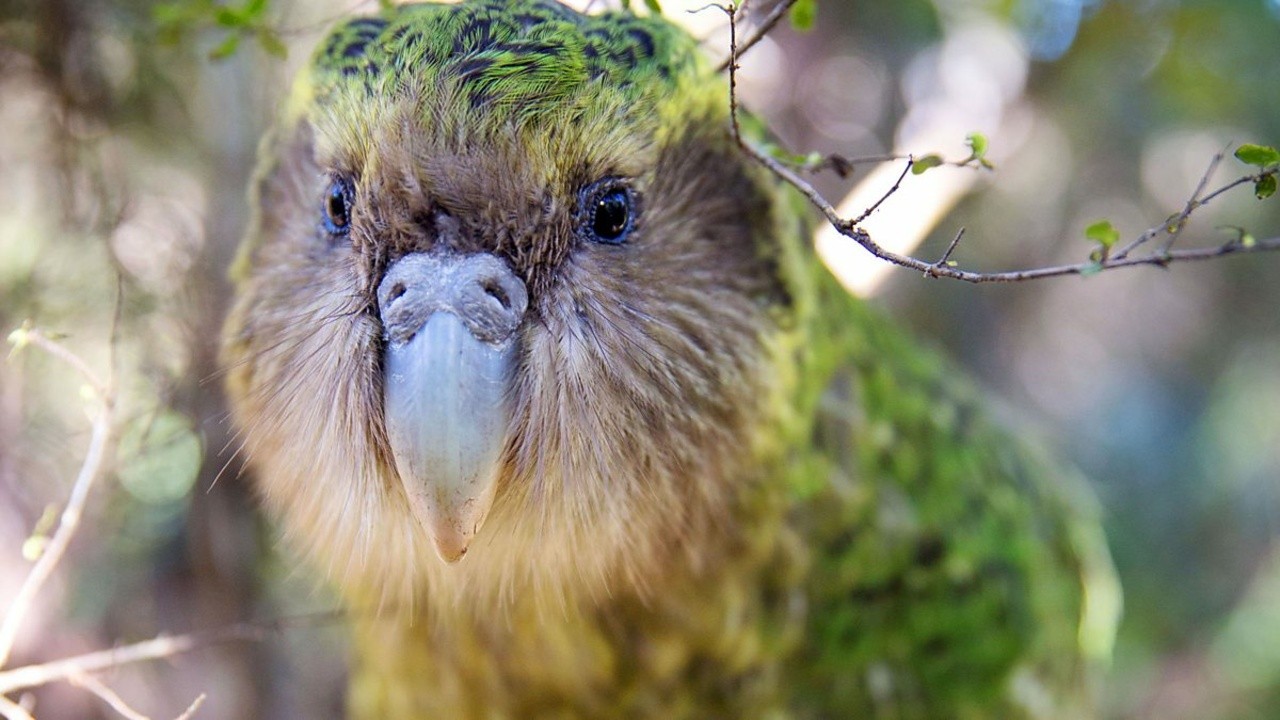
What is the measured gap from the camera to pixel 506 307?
1230 millimetres

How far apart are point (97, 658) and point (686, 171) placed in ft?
3.85

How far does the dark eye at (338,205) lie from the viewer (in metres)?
1.38

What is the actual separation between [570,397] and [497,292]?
17 cm

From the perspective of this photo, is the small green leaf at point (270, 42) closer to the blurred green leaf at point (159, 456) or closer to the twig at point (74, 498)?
the twig at point (74, 498)

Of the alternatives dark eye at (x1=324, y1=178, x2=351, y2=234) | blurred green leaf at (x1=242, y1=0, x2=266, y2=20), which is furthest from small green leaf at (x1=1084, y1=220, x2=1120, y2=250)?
blurred green leaf at (x1=242, y1=0, x2=266, y2=20)

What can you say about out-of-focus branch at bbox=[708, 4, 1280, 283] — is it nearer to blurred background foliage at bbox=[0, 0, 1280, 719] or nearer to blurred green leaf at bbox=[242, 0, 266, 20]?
blurred background foliage at bbox=[0, 0, 1280, 719]

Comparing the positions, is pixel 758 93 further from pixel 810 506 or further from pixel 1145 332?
pixel 1145 332

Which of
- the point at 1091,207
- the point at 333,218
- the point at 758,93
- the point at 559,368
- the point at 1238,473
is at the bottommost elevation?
the point at 559,368

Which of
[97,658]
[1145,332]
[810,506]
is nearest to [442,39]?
[810,506]

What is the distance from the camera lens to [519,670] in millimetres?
1717

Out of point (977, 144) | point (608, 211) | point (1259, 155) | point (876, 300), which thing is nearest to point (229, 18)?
point (608, 211)

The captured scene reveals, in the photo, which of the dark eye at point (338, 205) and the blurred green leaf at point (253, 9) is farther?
the blurred green leaf at point (253, 9)

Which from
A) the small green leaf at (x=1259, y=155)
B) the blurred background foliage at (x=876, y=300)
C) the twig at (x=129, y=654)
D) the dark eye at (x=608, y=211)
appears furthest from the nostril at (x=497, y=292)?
the small green leaf at (x=1259, y=155)

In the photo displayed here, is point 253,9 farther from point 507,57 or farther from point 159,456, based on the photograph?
point 159,456
